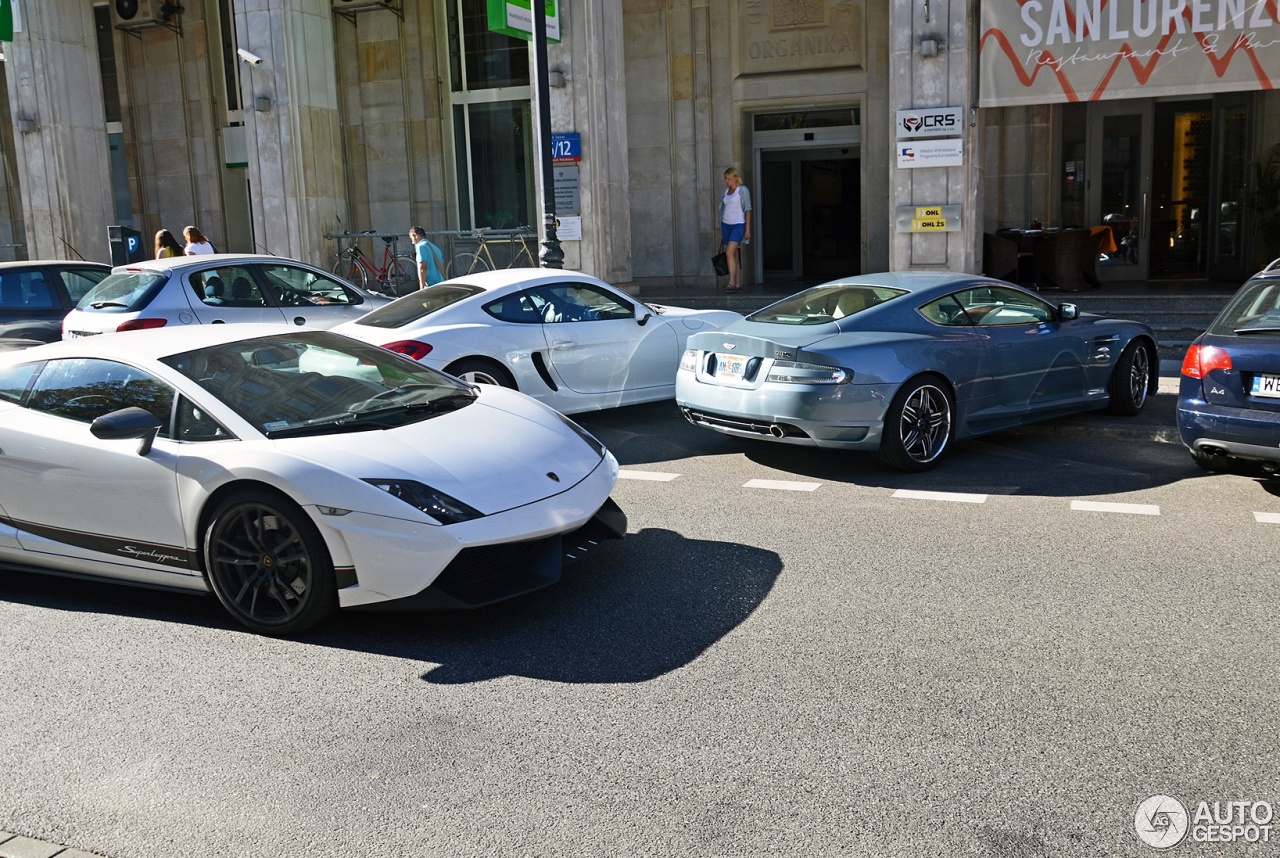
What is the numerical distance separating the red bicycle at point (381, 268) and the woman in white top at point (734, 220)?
5440mm

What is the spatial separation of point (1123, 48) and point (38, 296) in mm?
13423

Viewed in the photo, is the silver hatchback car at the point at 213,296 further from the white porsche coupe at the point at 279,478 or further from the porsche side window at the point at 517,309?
the white porsche coupe at the point at 279,478

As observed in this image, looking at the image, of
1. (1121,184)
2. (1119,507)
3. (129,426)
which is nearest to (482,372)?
(129,426)

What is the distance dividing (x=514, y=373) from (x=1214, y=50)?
33.8 feet

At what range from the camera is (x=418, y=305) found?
1011cm

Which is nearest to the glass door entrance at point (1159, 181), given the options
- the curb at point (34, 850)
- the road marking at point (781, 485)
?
the road marking at point (781, 485)

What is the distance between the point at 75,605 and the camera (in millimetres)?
5988

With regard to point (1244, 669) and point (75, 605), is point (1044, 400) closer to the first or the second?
point (1244, 669)

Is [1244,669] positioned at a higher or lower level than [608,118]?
lower

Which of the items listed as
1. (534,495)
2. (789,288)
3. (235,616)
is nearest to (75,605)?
(235,616)

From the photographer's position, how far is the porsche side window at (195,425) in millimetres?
5430

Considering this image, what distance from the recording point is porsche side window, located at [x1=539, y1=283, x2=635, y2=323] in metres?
10.1

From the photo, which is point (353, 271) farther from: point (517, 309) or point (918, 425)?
point (918, 425)

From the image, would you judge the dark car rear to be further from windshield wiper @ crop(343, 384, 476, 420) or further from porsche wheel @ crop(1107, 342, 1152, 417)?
porsche wheel @ crop(1107, 342, 1152, 417)
